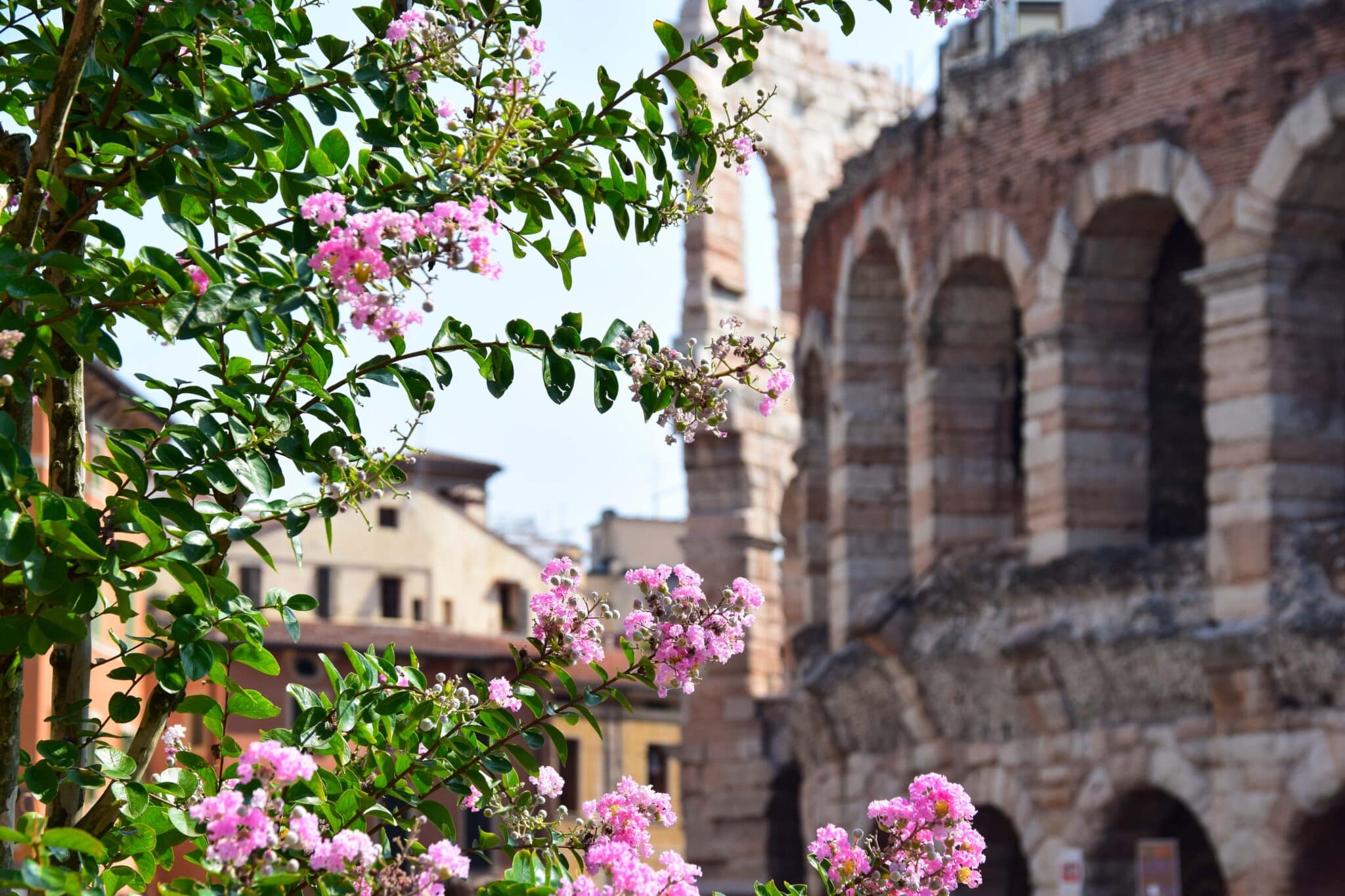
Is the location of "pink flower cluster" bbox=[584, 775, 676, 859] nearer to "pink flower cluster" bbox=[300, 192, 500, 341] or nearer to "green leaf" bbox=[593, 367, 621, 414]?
"green leaf" bbox=[593, 367, 621, 414]

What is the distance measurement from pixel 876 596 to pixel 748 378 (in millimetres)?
15735

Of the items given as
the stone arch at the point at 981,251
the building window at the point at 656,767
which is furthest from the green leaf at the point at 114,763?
the building window at the point at 656,767

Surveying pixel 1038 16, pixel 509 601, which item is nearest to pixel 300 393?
pixel 1038 16

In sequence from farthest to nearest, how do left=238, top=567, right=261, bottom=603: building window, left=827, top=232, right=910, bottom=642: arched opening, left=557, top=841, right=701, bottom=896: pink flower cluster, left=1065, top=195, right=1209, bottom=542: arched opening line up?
left=238, top=567, right=261, bottom=603: building window
left=827, top=232, right=910, bottom=642: arched opening
left=1065, top=195, right=1209, bottom=542: arched opening
left=557, top=841, right=701, bottom=896: pink flower cluster

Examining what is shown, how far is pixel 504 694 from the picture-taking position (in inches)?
189

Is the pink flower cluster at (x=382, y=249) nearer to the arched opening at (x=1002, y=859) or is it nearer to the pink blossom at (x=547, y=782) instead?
the pink blossom at (x=547, y=782)

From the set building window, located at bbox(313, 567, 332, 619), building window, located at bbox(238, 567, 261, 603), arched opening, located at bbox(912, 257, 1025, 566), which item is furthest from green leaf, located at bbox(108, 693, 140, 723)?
building window, located at bbox(313, 567, 332, 619)

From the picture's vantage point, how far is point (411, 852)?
176 inches

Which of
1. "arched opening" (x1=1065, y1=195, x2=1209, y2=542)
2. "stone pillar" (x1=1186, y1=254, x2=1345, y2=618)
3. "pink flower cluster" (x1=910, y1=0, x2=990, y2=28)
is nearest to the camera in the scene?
"pink flower cluster" (x1=910, y1=0, x2=990, y2=28)

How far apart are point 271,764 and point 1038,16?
17.9 metres

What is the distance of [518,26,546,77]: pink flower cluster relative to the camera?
15.7 feet

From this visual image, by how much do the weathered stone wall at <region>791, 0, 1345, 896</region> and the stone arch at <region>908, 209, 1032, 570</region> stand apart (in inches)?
1.0

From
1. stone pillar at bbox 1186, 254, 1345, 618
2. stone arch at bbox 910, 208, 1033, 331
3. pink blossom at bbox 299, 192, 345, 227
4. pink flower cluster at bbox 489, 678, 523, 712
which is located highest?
stone arch at bbox 910, 208, 1033, 331

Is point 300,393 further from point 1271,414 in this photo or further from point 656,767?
point 656,767
